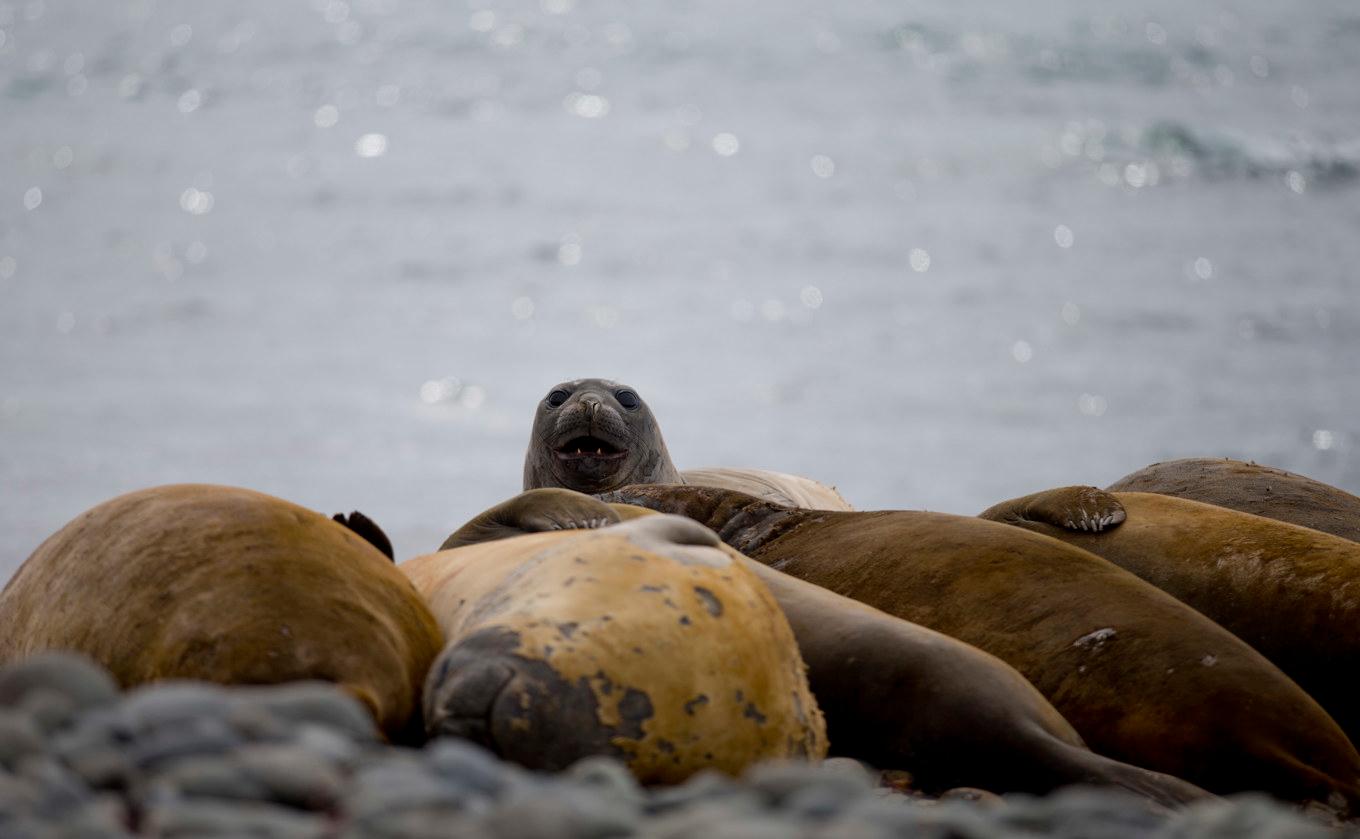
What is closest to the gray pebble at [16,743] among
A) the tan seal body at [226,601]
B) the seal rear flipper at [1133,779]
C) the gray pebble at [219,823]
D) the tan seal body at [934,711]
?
the gray pebble at [219,823]

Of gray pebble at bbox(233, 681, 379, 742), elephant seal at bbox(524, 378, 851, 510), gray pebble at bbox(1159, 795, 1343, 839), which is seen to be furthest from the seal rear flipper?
elephant seal at bbox(524, 378, 851, 510)

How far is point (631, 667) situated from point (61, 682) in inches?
36.9

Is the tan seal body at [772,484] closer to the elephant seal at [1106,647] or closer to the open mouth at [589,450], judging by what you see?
the open mouth at [589,450]

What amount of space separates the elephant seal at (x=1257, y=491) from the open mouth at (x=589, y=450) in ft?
7.56

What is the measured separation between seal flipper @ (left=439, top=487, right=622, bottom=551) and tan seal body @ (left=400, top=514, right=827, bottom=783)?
97 centimetres

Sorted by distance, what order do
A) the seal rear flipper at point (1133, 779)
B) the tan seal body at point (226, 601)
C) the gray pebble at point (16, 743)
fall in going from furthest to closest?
1. the seal rear flipper at point (1133, 779)
2. the tan seal body at point (226, 601)
3. the gray pebble at point (16, 743)

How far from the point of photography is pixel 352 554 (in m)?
3.41

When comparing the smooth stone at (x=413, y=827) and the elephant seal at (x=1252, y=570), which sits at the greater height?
the smooth stone at (x=413, y=827)

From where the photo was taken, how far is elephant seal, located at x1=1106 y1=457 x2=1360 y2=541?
570 centimetres

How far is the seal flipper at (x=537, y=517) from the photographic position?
4383 millimetres

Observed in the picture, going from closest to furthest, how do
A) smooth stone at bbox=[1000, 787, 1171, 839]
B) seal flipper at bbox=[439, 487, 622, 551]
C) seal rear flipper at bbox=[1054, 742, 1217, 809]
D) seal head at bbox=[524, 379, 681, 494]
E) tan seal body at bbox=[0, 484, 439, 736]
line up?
Result: smooth stone at bbox=[1000, 787, 1171, 839]
tan seal body at bbox=[0, 484, 439, 736]
seal rear flipper at bbox=[1054, 742, 1217, 809]
seal flipper at bbox=[439, 487, 622, 551]
seal head at bbox=[524, 379, 681, 494]

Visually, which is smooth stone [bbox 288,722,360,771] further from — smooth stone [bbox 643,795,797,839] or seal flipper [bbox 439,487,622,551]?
seal flipper [bbox 439,487,622,551]

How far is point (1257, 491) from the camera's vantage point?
19.6 feet

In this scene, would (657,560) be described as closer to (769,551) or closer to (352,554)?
(352,554)
